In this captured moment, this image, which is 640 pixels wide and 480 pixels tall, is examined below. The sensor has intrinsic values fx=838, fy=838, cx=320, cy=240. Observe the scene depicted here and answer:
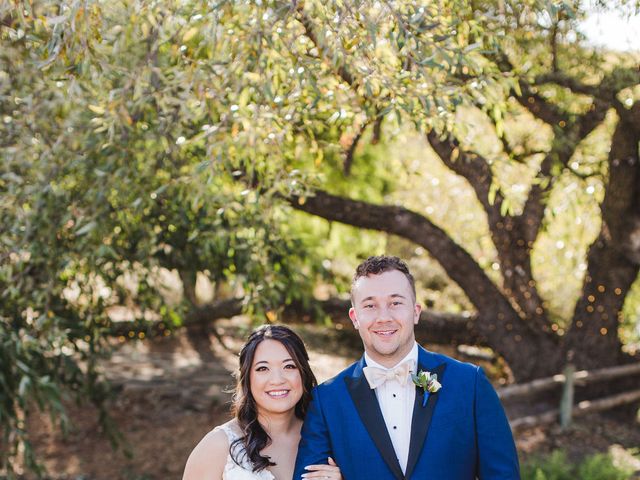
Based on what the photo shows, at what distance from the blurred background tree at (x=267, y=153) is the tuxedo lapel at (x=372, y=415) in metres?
1.69

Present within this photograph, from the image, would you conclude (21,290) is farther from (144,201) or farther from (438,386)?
(438,386)

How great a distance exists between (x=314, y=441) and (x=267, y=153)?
239 centimetres

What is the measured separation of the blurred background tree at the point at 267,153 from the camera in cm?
457

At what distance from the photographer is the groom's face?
3.18m

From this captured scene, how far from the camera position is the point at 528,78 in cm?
582

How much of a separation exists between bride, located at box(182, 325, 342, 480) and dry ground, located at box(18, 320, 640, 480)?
107 inches

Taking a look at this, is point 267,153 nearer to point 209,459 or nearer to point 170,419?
point 209,459

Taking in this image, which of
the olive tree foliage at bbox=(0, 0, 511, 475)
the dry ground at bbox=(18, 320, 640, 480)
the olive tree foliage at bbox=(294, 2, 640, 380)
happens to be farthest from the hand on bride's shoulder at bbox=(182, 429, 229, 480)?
the olive tree foliage at bbox=(294, 2, 640, 380)

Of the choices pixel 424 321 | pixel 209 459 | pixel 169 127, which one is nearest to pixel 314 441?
pixel 209 459

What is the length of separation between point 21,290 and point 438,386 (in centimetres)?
389

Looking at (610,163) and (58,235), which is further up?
(610,163)

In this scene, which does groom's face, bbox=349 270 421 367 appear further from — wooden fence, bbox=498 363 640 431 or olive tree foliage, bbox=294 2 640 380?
wooden fence, bbox=498 363 640 431

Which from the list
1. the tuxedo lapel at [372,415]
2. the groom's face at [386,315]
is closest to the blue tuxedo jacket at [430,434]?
the tuxedo lapel at [372,415]

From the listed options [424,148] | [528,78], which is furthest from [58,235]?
[424,148]
